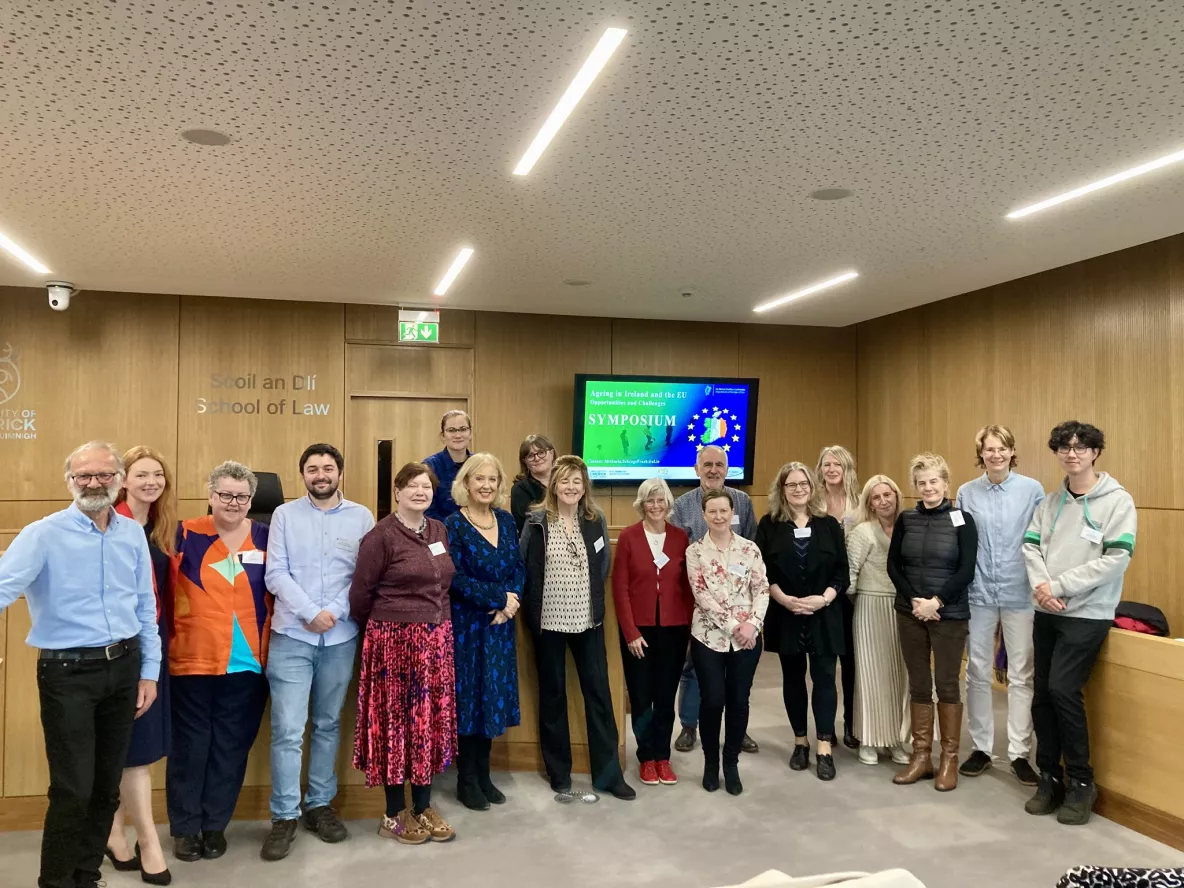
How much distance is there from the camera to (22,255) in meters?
5.71

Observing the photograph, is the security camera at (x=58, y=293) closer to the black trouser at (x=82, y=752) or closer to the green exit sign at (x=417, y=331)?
the green exit sign at (x=417, y=331)

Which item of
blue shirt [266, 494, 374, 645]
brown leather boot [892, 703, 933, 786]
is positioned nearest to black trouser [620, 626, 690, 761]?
brown leather boot [892, 703, 933, 786]

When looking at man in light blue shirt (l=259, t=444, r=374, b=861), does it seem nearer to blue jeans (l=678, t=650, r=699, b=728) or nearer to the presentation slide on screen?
blue jeans (l=678, t=650, r=699, b=728)

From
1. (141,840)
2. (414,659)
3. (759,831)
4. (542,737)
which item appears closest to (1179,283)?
(759,831)

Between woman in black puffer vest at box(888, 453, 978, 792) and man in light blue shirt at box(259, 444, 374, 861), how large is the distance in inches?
100

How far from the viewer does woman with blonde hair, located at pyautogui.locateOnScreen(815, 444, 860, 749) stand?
4949 mm

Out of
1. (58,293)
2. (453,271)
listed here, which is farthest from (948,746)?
(58,293)

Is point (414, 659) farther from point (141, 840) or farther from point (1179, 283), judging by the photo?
point (1179, 283)

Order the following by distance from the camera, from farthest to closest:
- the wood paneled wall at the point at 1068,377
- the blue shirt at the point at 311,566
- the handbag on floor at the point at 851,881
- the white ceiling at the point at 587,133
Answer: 1. the wood paneled wall at the point at 1068,377
2. the blue shirt at the point at 311,566
3. the white ceiling at the point at 587,133
4. the handbag on floor at the point at 851,881

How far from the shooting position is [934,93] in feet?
10.6

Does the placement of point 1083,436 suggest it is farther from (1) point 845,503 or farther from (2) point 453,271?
(2) point 453,271

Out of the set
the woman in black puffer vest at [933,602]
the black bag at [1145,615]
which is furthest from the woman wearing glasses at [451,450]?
the black bag at [1145,615]

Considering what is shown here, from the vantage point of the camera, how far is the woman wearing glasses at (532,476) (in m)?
4.71

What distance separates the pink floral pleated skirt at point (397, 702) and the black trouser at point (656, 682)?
3.58 feet
